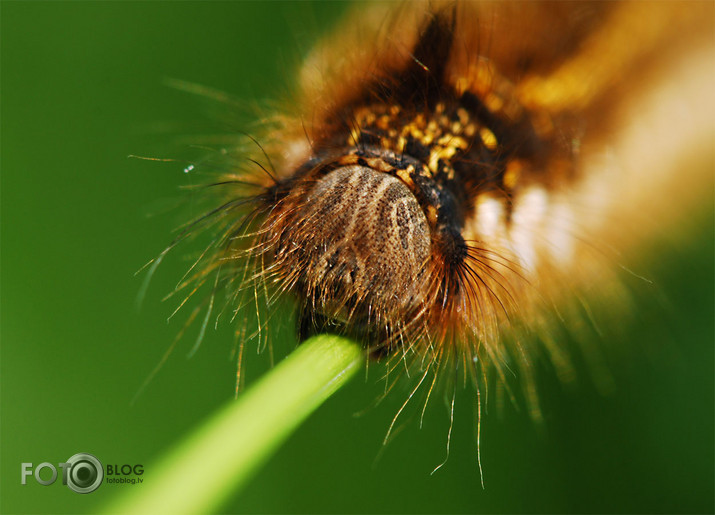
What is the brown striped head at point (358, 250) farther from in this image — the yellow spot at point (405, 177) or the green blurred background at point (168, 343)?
the green blurred background at point (168, 343)

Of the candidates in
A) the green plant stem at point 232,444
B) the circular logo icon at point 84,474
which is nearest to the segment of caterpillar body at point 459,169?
the green plant stem at point 232,444

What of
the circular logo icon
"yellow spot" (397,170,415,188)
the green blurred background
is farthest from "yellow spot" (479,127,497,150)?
the circular logo icon

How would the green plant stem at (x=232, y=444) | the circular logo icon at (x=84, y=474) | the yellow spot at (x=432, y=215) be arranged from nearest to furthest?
the green plant stem at (x=232, y=444) < the yellow spot at (x=432, y=215) < the circular logo icon at (x=84, y=474)

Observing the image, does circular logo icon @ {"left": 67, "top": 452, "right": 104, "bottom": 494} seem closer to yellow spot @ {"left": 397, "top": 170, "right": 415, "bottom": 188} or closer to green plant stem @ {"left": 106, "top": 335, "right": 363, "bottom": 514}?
green plant stem @ {"left": 106, "top": 335, "right": 363, "bottom": 514}

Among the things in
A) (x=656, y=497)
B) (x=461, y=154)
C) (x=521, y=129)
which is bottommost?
(x=656, y=497)

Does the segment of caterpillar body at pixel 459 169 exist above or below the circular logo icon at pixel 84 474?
above

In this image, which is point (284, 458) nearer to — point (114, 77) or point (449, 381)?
point (449, 381)

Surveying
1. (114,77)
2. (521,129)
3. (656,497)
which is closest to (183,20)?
(114,77)
